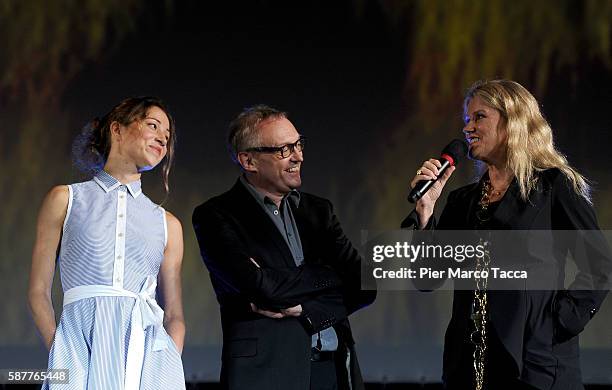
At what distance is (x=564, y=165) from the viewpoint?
2830 mm

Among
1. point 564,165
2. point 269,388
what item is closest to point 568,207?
point 564,165

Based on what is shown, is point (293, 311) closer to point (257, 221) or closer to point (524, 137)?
point (257, 221)

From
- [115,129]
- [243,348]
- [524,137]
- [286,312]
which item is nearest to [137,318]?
[243,348]

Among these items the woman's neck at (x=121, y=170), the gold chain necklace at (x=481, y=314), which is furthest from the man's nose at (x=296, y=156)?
the gold chain necklace at (x=481, y=314)

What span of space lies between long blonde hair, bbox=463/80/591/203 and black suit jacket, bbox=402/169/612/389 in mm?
36

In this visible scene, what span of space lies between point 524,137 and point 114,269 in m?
1.34

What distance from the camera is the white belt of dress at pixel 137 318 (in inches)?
101

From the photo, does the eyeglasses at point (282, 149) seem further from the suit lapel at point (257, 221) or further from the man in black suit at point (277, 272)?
the suit lapel at point (257, 221)

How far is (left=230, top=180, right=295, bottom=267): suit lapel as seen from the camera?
3049 millimetres

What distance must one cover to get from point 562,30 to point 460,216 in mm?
2618

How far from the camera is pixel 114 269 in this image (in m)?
2.64

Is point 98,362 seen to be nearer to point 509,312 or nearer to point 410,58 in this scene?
point 509,312

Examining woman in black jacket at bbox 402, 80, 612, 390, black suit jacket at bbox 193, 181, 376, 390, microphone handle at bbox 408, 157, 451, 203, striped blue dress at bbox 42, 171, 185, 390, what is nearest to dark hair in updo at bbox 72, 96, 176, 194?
striped blue dress at bbox 42, 171, 185, 390

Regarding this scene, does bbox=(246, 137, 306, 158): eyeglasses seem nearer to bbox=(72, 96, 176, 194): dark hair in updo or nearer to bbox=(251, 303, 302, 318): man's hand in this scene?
bbox=(72, 96, 176, 194): dark hair in updo
